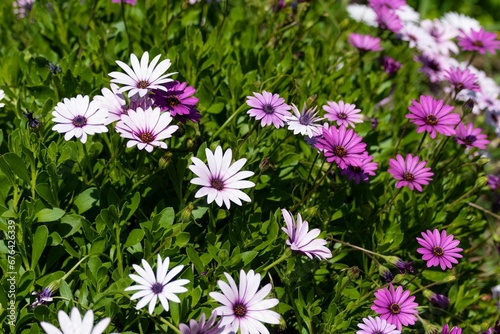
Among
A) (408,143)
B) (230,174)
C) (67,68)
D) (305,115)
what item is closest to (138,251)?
(230,174)

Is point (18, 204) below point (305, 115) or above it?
below

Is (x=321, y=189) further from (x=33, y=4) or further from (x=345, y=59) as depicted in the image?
(x=33, y=4)

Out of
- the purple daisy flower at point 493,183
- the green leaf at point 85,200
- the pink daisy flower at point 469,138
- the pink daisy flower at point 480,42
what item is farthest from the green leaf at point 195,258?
the pink daisy flower at point 480,42

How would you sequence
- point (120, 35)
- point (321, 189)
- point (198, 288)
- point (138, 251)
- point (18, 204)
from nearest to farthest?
1. point (198, 288)
2. point (138, 251)
3. point (18, 204)
4. point (321, 189)
5. point (120, 35)

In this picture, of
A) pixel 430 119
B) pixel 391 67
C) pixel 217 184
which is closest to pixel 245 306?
pixel 217 184

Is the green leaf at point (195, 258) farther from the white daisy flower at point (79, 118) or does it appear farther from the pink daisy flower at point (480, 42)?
the pink daisy flower at point (480, 42)
